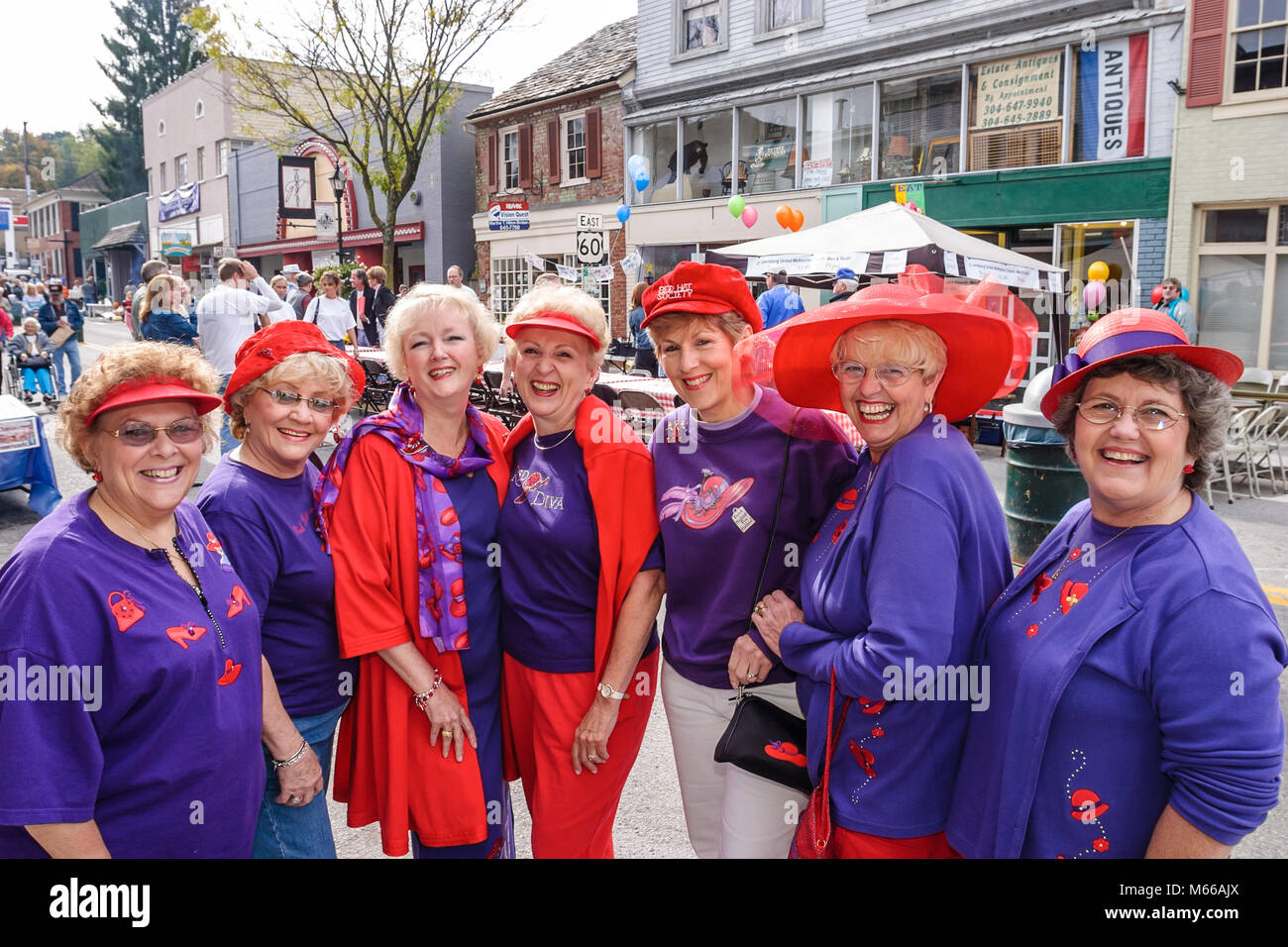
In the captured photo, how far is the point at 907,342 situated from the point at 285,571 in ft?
5.44

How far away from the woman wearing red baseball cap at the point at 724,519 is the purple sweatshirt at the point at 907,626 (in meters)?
0.33

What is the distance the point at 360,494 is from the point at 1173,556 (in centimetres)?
190

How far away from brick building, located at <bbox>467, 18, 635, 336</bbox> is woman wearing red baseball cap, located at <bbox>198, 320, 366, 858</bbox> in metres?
20.2

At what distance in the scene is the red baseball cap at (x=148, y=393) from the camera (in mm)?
1897

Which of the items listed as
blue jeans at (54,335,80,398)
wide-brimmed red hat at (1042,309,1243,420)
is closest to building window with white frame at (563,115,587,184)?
blue jeans at (54,335,80,398)

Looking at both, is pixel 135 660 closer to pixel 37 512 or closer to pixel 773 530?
pixel 773 530

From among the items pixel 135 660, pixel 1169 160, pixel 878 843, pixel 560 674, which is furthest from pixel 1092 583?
pixel 1169 160

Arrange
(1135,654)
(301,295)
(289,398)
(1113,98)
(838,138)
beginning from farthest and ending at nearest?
(838,138), (301,295), (1113,98), (289,398), (1135,654)

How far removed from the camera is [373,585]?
2.39 meters

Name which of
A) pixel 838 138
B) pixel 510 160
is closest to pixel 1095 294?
pixel 838 138

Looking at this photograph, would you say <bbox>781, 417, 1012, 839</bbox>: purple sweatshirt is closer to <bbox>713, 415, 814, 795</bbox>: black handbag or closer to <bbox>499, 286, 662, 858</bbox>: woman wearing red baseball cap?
<bbox>713, 415, 814, 795</bbox>: black handbag

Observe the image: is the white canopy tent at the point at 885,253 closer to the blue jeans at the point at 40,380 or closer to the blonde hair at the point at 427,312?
the blonde hair at the point at 427,312

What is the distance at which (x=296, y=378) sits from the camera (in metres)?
2.43

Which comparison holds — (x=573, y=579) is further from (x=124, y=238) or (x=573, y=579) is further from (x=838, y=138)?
(x=124, y=238)
